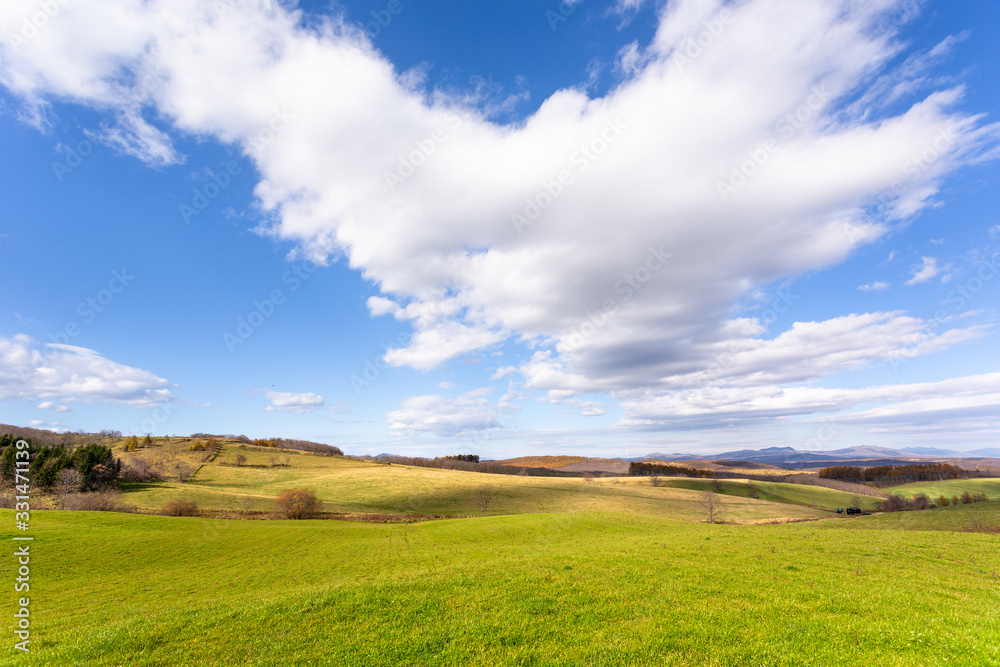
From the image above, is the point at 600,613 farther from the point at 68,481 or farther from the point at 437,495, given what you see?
the point at 68,481

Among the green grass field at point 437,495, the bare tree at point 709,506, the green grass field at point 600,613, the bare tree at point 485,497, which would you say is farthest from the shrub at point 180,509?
the bare tree at point 709,506

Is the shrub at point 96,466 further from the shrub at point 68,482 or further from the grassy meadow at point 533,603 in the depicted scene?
the grassy meadow at point 533,603

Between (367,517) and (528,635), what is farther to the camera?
(367,517)

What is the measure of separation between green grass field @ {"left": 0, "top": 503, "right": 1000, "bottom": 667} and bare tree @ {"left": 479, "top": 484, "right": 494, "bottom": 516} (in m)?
64.8

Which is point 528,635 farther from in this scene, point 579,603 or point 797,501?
point 797,501

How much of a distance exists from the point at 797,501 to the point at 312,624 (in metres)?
151

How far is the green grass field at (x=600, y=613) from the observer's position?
34.6 feet

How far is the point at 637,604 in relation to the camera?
13.8 metres

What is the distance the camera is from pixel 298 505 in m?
75.8

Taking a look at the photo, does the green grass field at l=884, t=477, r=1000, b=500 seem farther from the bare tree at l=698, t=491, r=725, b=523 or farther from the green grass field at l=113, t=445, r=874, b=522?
the bare tree at l=698, t=491, r=725, b=523

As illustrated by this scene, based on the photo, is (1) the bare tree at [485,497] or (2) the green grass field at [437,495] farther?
(1) the bare tree at [485,497]

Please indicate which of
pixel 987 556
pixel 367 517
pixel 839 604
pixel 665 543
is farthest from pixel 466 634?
pixel 367 517

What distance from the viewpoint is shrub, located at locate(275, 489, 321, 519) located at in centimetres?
7475

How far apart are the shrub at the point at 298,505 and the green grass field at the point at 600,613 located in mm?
49573
